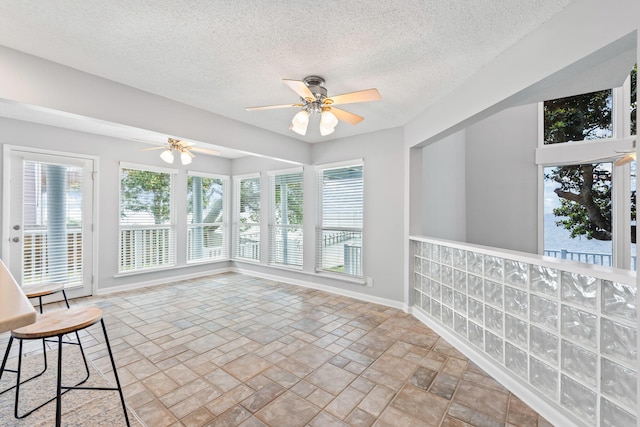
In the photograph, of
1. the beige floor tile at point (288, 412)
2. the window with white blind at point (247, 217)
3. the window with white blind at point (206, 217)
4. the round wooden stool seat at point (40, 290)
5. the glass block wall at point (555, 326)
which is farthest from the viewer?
the window with white blind at point (247, 217)

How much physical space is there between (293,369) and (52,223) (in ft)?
14.0

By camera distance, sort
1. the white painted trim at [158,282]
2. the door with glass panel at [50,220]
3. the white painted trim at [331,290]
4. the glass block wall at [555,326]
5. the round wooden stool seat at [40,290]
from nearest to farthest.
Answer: the glass block wall at [555,326] → the round wooden stool seat at [40,290] → the door with glass panel at [50,220] → the white painted trim at [331,290] → the white painted trim at [158,282]

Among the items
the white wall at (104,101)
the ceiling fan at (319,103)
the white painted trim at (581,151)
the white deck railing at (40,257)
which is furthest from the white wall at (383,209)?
the white deck railing at (40,257)

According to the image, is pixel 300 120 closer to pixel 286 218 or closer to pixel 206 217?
pixel 286 218

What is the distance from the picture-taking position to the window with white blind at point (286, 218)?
5.41 metres

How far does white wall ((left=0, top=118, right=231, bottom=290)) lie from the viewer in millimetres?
3980

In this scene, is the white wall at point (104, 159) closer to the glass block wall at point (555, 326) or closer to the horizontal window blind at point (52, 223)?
the horizontal window blind at point (52, 223)

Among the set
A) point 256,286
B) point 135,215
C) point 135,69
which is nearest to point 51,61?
point 135,69

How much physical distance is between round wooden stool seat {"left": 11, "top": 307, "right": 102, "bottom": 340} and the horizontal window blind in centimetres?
330

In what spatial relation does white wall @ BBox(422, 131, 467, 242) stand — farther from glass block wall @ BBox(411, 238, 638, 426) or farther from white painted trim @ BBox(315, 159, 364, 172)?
glass block wall @ BBox(411, 238, 638, 426)

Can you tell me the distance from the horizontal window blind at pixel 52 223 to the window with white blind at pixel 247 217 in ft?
8.95

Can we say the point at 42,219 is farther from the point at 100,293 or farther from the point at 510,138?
the point at 510,138

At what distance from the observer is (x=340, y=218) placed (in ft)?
15.9

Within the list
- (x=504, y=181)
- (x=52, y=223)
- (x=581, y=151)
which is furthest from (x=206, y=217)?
(x=581, y=151)
